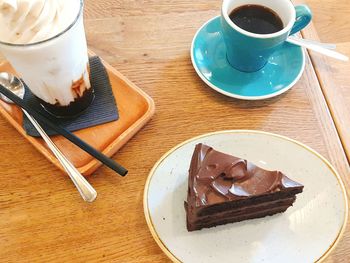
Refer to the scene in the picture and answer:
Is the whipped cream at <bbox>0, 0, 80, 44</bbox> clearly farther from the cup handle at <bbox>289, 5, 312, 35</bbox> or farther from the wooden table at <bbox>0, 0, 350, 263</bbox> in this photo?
the cup handle at <bbox>289, 5, 312, 35</bbox>

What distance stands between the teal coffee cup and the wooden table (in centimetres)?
10

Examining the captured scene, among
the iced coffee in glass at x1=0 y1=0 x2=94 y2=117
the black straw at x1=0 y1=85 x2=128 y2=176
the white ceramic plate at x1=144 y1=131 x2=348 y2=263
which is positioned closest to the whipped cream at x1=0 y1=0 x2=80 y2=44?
the iced coffee in glass at x1=0 y1=0 x2=94 y2=117

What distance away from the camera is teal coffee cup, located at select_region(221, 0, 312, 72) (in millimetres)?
845

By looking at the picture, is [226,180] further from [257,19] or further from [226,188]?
[257,19]

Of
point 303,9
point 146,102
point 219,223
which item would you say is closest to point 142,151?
point 146,102

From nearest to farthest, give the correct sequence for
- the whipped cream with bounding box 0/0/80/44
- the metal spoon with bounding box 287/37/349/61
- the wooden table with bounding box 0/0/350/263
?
the whipped cream with bounding box 0/0/80/44 → the wooden table with bounding box 0/0/350/263 → the metal spoon with bounding box 287/37/349/61

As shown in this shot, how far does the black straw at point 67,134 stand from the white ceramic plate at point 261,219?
75mm

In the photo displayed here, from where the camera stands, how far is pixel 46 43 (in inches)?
27.0

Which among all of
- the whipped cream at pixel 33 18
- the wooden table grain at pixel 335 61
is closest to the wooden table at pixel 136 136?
the wooden table grain at pixel 335 61

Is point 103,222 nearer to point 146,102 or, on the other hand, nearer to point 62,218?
point 62,218

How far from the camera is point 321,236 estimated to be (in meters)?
0.76

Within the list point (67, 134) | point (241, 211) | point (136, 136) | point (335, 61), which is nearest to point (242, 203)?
point (241, 211)

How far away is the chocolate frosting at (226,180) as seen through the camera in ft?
2.36

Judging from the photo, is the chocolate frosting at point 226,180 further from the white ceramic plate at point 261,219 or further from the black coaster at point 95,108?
the black coaster at point 95,108
